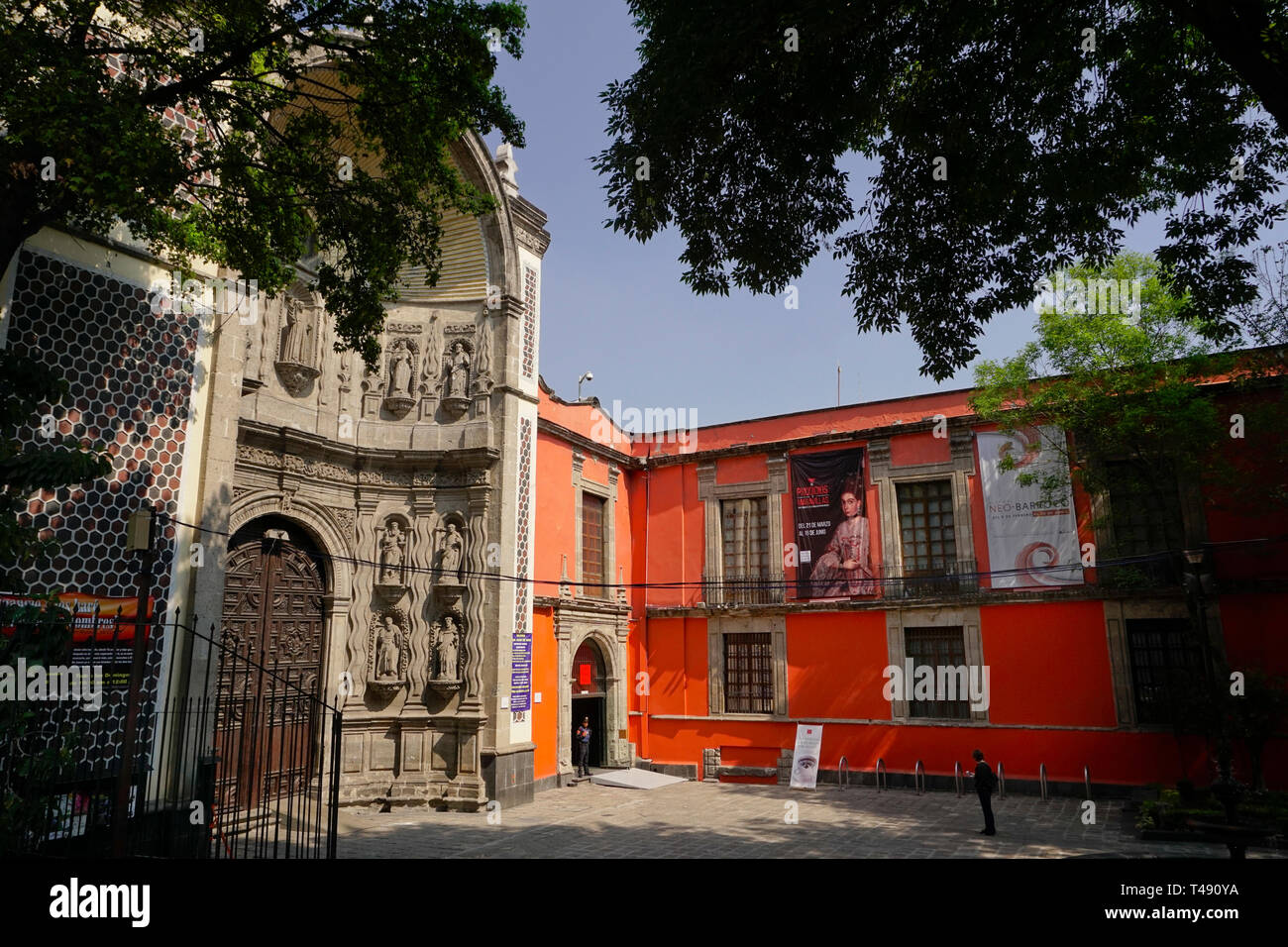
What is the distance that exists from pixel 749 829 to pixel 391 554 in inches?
305

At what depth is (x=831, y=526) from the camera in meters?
18.4

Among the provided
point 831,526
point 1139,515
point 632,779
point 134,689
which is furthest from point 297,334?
point 1139,515

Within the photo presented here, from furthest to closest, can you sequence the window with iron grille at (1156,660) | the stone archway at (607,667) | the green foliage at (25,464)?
the stone archway at (607,667) → the window with iron grille at (1156,660) → the green foliage at (25,464)

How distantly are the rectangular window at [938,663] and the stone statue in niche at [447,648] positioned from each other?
9.61 m

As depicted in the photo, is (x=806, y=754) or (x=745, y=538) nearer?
(x=806, y=754)

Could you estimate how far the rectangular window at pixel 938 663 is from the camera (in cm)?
1664

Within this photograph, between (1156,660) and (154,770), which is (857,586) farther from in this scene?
(154,770)

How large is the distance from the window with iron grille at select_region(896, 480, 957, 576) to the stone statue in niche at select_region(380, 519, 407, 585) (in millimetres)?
10808

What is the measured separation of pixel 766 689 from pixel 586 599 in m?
4.91

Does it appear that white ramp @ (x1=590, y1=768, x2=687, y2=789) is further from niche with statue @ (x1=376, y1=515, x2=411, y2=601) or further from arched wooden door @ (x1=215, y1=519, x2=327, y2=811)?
arched wooden door @ (x1=215, y1=519, x2=327, y2=811)

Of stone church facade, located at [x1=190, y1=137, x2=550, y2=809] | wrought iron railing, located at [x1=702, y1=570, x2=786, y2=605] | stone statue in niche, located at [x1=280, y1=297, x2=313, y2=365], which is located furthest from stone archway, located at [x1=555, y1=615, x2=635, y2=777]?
stone statue in niche, located at [x1=280, y1=297, x2=313, y2=365]

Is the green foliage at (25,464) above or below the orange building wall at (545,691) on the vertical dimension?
above

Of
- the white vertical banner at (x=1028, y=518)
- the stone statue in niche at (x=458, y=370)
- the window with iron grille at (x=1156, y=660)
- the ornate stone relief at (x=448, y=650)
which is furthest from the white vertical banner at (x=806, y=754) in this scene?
the stone statue in niche at (x=458, y=370)

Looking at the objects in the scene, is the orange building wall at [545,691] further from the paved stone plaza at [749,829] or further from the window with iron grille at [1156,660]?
the window with iron grille at [1156,660]
